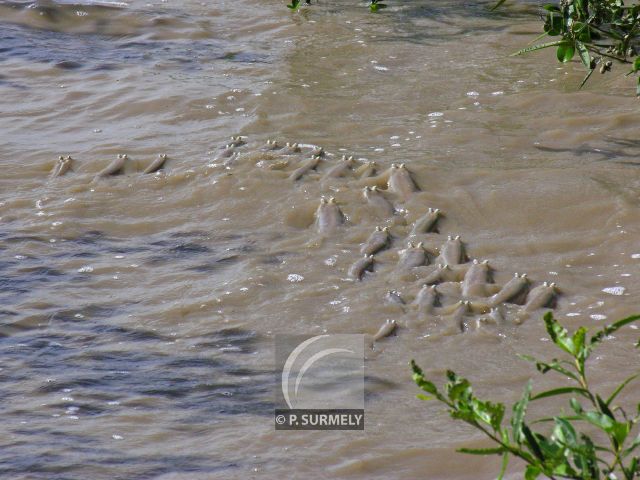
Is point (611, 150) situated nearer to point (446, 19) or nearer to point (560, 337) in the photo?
point (446, 19)

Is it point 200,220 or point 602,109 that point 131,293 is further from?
point 602,109

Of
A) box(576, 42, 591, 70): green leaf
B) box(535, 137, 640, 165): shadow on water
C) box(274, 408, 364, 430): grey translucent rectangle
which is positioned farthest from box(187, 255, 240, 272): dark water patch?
box(535, 137, 640, 165): shadow on water

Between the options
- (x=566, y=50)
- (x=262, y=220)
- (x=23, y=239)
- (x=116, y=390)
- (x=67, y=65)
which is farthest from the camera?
(x=67, y=65)

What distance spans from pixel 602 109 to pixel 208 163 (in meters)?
3.90

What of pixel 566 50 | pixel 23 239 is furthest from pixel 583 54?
pixel 23 239

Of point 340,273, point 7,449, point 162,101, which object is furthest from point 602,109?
A: point 7,449

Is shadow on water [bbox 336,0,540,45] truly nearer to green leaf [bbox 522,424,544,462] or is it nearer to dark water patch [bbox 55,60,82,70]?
dark water patch [bbox 55,60,82,70]

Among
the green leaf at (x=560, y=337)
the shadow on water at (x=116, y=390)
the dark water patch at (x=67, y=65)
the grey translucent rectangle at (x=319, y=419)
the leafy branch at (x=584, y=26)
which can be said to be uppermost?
the leafy branch at (x=584, y=26)

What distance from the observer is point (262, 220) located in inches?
319

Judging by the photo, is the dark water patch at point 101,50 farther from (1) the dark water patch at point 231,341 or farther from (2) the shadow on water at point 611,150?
(1) the dark water patch at point 231,341

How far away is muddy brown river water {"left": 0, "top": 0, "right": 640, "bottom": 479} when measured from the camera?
5.31 m

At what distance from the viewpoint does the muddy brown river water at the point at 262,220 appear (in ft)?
17.4

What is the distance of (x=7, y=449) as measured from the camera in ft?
16.6

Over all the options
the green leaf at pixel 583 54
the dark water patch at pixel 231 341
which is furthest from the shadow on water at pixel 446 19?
the dark water patch at pixel 231 341
